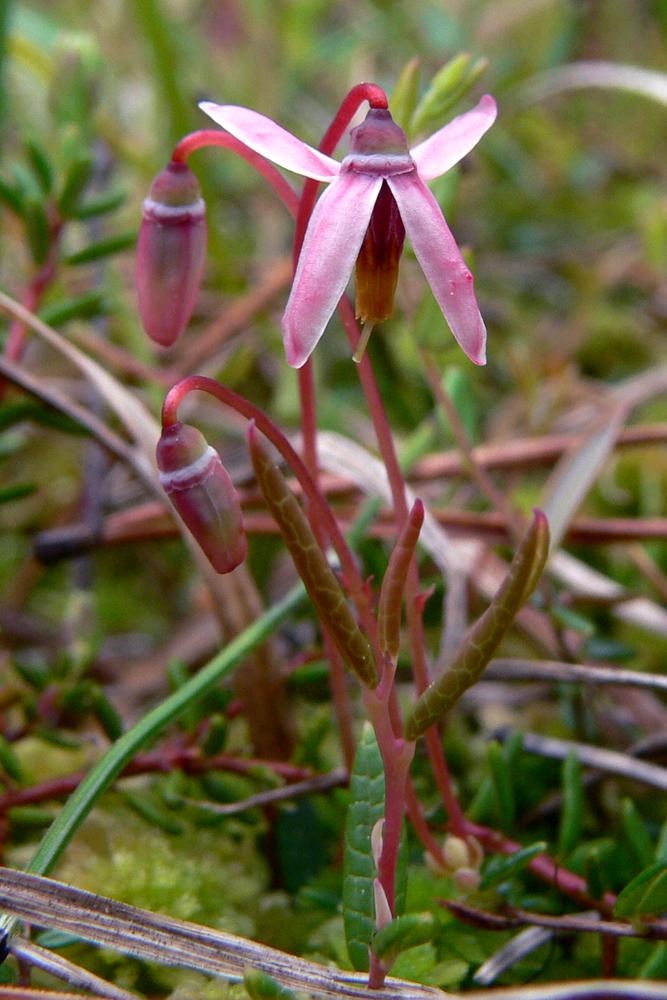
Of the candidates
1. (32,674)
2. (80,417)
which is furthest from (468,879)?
(80,417)

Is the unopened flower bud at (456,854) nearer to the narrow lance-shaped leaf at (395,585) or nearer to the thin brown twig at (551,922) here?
the thin brown twig at (551,922)

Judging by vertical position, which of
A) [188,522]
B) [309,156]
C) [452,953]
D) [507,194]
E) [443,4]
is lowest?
[452,953]

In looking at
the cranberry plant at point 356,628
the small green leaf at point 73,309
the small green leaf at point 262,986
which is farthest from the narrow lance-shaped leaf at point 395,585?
the small green leaf at point 73,309

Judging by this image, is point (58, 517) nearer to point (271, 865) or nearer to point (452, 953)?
point (271, 865)

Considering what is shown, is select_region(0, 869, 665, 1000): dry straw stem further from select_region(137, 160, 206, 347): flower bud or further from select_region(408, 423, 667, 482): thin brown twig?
select_region(408, 423, 667, 482): thin brown twig

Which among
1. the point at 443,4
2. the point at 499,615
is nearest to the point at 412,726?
the point at 499,615

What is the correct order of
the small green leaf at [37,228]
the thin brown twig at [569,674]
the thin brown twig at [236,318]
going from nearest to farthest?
the thin brown twig at [569,674]
the small green leaf at [37,228]
the thin brown twig at [236,318]
